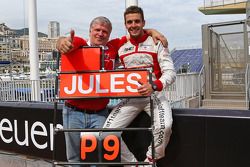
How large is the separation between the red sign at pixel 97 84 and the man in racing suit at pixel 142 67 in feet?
0.48

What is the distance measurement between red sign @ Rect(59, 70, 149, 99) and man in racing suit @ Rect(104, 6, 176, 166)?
0.15 meters

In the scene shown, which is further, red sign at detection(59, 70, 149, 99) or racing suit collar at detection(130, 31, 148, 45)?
racing suit collar at detection(130, 31, 148, 45)

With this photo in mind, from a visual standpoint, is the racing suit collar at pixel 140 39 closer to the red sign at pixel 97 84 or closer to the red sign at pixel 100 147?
the red sign at pixel 97 84

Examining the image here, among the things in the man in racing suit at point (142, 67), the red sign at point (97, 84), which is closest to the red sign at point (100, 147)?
the man in racing suit at point (142, 67)

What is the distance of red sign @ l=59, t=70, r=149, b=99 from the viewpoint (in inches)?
117

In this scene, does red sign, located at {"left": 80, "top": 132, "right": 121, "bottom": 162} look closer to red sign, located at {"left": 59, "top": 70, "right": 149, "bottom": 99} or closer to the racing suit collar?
red sign, located at {"left": 59, "top": 70, "right": 149, "bottom": 99}

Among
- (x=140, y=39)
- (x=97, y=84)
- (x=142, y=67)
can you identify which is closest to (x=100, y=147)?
(x=97, y=84)

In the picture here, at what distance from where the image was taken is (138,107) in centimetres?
314

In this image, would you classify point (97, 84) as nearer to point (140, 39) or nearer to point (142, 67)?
point (142, 67)

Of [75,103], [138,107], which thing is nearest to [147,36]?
[138,107]

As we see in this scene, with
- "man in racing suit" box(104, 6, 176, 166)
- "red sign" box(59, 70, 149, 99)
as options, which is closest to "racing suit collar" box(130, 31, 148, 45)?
"man in racing suit" box(104, 6, 176, 166)

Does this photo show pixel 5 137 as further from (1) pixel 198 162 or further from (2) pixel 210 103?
(2) pixel 210 103

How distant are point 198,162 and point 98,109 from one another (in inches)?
41.7

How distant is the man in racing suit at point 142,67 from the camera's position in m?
2.96
